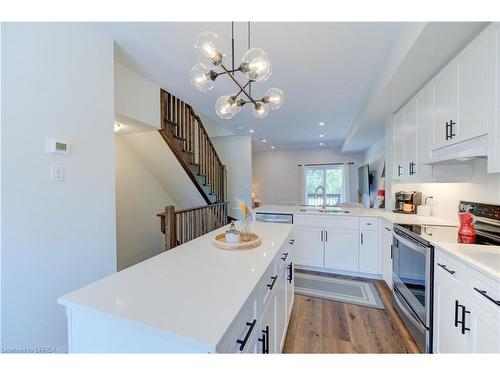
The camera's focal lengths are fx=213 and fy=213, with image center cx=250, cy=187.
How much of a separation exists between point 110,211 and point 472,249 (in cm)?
277

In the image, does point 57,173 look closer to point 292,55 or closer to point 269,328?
point 269,328

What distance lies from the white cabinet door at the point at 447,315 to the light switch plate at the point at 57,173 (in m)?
2.76

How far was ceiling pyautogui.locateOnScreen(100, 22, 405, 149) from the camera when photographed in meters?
1.76

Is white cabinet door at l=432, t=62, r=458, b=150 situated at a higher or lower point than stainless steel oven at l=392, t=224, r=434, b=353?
higher

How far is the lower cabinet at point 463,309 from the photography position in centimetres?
103

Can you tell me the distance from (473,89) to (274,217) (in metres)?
2.56

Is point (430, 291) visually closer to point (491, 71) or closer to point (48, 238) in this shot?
point (491, 71)

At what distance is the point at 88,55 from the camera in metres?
1.78

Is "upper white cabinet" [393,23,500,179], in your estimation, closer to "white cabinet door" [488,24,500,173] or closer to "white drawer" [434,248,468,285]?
"white cabinet door" [488,24,500,173]

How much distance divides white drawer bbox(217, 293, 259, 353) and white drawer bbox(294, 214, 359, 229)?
8.08 ft

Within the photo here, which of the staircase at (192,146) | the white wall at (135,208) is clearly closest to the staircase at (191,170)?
the staircase at (192,146)

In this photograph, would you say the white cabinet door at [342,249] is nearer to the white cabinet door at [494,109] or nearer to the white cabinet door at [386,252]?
the white cabinet door at [386,252]

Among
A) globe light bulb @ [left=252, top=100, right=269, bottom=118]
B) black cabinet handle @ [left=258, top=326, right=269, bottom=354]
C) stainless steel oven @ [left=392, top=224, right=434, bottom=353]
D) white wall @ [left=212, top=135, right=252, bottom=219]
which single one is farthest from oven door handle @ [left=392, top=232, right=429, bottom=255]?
white wall @ [left=212, top=135, right=252, bottom=219]
